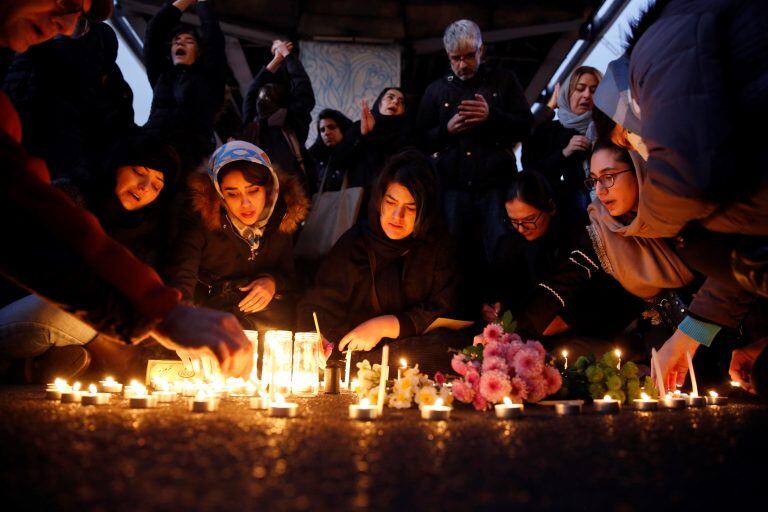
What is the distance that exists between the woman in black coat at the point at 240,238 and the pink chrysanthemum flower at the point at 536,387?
84.6 inches

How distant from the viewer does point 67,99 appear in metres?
3.81

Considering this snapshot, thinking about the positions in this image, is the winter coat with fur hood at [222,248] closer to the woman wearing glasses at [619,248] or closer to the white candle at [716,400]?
the woman wearing glasses at [619,248]

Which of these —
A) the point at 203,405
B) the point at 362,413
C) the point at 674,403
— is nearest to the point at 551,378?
the point at 674,403

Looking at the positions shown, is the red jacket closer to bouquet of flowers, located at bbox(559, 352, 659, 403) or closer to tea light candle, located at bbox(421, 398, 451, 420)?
tea light candle, located at bbox(421, 398, 451, 420)

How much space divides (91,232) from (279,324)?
2789 mm

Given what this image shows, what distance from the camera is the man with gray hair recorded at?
14.0 feet

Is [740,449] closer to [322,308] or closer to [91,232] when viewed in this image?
[91,232]

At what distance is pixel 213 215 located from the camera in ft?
12.7

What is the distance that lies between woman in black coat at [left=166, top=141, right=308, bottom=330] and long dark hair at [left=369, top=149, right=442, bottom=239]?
0.56 m

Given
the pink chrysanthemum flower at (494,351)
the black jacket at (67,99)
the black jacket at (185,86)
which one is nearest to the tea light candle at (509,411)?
the pink chrysanthemum flower at (494,351)

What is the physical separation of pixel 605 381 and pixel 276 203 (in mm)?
2544

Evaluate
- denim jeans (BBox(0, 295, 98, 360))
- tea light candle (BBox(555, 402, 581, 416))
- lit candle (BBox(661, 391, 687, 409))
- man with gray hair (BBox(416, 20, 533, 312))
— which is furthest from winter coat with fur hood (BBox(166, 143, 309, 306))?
lit candle (BBox(661, 391, 687, 409))

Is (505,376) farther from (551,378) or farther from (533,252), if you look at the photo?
(533,252)

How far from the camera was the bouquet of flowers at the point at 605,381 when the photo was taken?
2.29m
